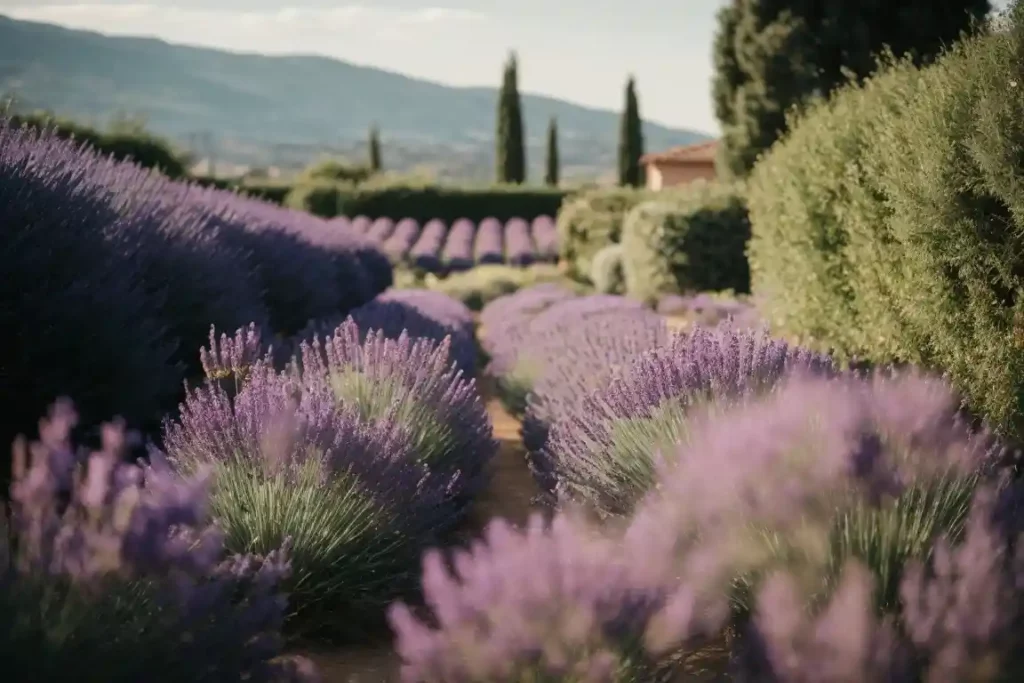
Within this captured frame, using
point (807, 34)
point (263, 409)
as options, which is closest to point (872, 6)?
point (807, 34)

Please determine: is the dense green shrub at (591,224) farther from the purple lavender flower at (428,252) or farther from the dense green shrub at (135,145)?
the dense green shrub at (135,145)

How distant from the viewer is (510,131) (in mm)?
47938

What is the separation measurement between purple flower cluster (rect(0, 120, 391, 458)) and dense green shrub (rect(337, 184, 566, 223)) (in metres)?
Answer: 30.0

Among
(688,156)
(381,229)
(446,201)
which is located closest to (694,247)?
(381,229)

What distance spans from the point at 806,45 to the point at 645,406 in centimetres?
1611

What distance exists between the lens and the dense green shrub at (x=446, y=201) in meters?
Result: 36.9

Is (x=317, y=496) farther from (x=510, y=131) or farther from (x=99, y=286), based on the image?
(x=510, y=131)

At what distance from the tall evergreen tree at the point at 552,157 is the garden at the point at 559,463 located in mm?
41842

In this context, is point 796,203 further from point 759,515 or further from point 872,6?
point 872,6

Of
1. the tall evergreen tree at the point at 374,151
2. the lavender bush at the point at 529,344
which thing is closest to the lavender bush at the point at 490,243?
the lavender bush at the point at 529,344

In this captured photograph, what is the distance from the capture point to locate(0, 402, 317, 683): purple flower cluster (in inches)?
89.4

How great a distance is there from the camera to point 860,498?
9.59ft

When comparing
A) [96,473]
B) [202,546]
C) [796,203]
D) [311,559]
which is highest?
[796,203]

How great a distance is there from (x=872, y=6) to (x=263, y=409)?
17.3 meters
